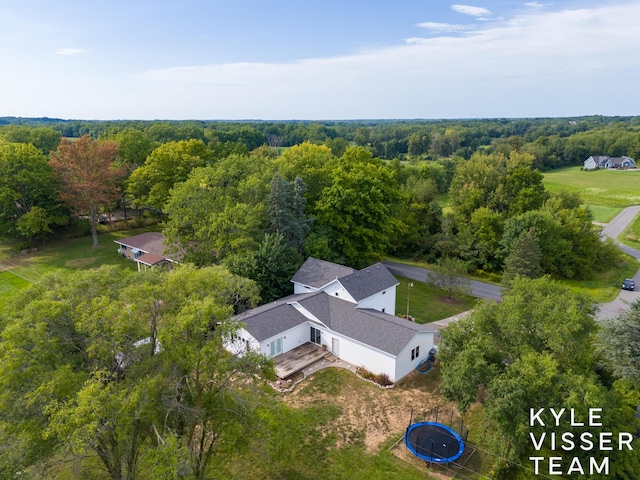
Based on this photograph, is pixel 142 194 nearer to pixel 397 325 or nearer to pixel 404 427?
pixel 397 325

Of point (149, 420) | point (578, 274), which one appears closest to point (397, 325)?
point (149, 420)

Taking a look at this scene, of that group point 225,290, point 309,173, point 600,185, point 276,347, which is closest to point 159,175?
point 309,173

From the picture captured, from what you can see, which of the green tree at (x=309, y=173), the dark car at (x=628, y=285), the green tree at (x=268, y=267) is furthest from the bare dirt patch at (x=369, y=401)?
the dark car at (x=628, y=285)

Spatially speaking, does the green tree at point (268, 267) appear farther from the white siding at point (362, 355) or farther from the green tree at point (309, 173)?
the green tree at point (309, 173)

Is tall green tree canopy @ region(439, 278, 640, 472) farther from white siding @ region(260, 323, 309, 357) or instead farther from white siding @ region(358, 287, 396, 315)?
white siding @ region(260, 323, 309, 357)

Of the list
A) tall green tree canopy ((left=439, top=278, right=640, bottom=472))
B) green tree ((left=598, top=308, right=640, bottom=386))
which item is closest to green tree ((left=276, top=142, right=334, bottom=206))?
tall green tree canopy ((left=439, top=278, right=640, bottom=472))

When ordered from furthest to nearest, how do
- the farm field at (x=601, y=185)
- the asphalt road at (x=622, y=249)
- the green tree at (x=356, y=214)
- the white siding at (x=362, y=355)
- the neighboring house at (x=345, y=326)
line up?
the farm field at (x=601, y=185), the green tree at (x=356, y=214), the asphalt road at (x=622, y=249), the neighboring house at (x=345, y=326), the white siding at (x=362, y=355)

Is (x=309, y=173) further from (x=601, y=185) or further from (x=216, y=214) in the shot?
(x=601, y=185)
